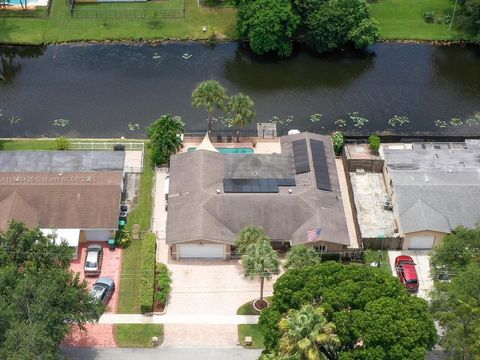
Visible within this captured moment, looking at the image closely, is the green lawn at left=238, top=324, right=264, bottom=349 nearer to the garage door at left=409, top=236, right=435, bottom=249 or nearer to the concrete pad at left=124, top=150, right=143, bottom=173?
the garage door at left=409, top=236, right=435, bottom=249

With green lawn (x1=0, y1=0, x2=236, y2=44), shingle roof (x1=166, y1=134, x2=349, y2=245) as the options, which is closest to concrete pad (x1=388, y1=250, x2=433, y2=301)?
shingle roof (x1=166, y1=134, x2=349, y2=245)

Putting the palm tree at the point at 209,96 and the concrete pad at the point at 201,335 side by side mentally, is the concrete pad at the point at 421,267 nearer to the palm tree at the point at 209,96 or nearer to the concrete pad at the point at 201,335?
the concrete pad at the point at 201,335

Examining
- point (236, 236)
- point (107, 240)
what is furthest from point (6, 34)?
point (236, 236)

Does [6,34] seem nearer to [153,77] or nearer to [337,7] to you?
[153,77]

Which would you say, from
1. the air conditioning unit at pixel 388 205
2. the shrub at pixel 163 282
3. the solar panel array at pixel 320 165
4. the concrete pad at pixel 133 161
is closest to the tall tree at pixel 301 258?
the shrub at pixel 163 282

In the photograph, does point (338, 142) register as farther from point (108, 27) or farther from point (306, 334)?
point (108, 27)

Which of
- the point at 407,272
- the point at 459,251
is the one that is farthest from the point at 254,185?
the point at 459,251
